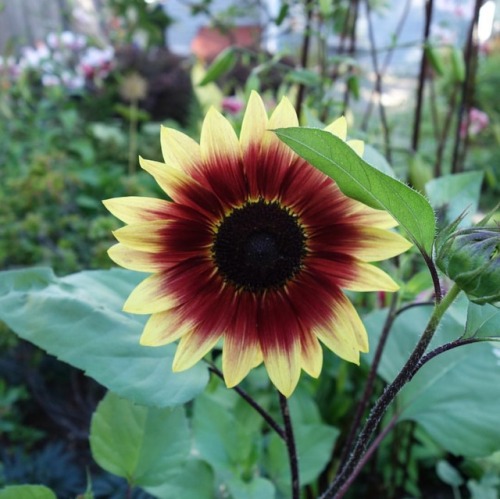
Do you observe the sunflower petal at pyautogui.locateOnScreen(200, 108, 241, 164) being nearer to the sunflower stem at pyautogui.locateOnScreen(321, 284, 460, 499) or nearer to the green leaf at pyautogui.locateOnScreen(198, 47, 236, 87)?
the sunflower stem at pyautogui.locateOnScreen(321, 284, 460, 499)

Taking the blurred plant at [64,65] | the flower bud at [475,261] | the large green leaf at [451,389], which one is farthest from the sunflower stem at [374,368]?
the blurred plant at [64,65]

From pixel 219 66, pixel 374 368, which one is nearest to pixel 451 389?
pixel 374 368

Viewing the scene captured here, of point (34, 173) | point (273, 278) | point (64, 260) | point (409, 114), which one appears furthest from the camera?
point (409, 114)

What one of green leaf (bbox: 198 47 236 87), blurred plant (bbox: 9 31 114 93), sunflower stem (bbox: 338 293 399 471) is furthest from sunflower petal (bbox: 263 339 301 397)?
blurred plant (bbox: 9 31 114 93)

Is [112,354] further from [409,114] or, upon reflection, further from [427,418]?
[409,114]

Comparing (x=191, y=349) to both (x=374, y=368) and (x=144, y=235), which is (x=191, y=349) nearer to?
(x=144, y=235)

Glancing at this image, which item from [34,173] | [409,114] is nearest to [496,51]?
[409,114]
